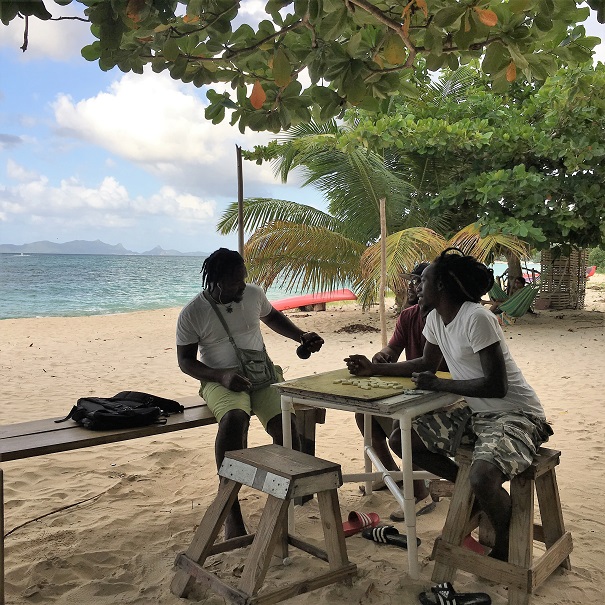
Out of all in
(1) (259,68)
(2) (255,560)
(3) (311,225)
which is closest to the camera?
(2) (255,560)

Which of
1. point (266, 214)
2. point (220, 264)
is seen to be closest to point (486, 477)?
point (220, 264)

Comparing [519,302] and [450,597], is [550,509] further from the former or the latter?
[519,302]

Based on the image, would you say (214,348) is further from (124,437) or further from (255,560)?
(255,560)

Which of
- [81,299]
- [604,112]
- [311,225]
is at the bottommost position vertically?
[81,299]

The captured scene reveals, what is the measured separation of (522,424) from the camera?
2770 mm

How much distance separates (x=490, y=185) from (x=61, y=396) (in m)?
7.98

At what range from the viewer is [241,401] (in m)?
3.51

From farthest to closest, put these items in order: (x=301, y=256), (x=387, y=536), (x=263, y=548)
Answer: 1. (x=301, y=256)
2. (x=387, y=536)
3. (x=263, y=548)

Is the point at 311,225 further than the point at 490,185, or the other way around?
the point at 311,225

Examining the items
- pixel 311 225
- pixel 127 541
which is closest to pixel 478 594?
pixel 127 541

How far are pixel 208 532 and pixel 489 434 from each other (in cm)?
128

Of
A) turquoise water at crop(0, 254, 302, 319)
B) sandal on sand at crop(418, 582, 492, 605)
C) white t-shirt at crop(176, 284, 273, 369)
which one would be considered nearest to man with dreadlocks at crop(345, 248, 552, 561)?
sandal on sand at crop(418, 582, 492, 605)

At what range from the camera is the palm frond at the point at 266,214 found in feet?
41.8

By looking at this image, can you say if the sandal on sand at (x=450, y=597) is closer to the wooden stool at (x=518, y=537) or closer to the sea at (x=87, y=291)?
the wooden stool at (x=518, y=537)
